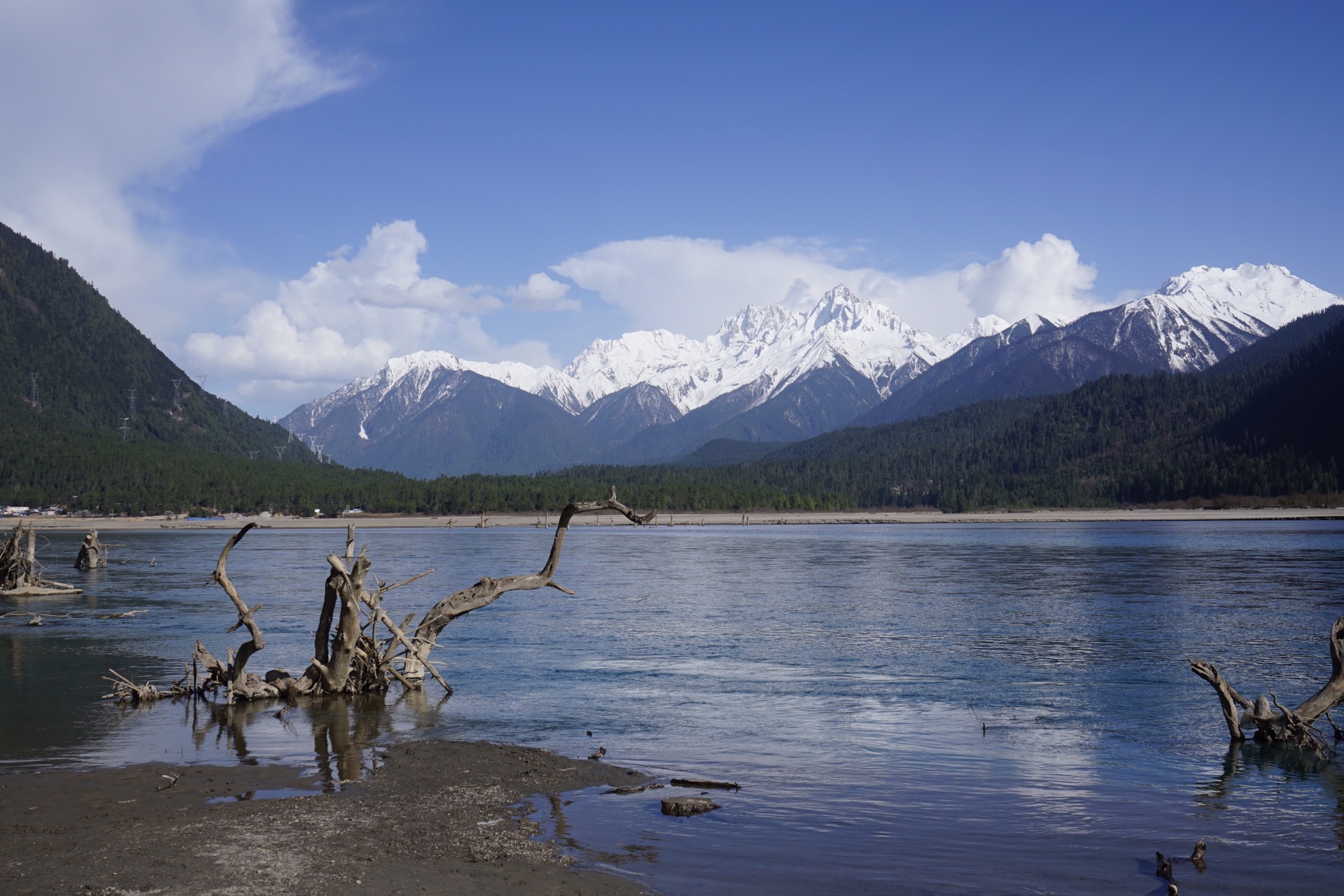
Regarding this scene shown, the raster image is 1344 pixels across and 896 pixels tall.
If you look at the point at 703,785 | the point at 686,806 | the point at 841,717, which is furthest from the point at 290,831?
the point at 841,717

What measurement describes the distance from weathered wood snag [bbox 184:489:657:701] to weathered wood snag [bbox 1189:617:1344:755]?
16033 millimetres

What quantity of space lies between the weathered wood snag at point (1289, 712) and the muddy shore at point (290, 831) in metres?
13.7

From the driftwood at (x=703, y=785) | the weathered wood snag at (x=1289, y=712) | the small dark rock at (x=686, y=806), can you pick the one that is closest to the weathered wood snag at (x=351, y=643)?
the driftwood at (x=703, y=785)

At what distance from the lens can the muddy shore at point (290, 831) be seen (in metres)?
13.6

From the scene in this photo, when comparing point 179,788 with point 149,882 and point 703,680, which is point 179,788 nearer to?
point 149,882

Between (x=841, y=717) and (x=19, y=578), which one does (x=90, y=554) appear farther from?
(x=841, y=717)

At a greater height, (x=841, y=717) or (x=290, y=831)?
(x=290, y=831)

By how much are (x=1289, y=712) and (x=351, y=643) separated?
23443 millimetres

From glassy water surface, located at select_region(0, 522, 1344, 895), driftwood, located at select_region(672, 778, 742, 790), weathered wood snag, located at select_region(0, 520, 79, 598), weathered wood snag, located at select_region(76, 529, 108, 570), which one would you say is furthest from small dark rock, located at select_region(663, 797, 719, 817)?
weathered wood snag, located at select_region(76, 529, 108, 570)

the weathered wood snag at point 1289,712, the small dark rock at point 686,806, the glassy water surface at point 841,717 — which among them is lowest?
the glassy water surface at point 841,717

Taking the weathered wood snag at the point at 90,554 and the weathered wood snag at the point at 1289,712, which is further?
the weathered wood snag at the point at 90,554

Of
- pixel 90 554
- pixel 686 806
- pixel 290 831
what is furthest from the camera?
pixel 90 554

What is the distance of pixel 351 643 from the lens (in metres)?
27.7

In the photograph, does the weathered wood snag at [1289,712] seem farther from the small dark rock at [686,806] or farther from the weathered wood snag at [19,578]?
the weathered wood snag at [19,578]
